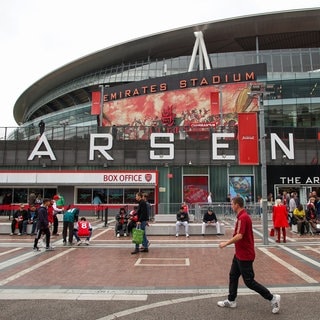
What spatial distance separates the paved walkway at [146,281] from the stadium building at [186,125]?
4.47m

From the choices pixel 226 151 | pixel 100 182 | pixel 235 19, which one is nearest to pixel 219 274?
pixel 100 182

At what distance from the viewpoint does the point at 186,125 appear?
3953cm

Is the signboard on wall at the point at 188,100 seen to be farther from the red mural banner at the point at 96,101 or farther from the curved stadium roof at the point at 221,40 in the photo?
the curved stadium roof at the point at 221,40

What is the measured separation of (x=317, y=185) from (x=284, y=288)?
950 inches

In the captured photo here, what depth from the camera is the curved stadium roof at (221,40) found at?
53.4 metres

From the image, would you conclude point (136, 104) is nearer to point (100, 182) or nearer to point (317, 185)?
point (100, 182)

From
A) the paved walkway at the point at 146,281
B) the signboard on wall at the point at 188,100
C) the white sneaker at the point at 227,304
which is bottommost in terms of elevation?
the paved walkway at the point at 146,281

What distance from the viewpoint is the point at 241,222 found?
5.82m

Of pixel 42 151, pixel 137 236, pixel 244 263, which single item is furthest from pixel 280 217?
pixel 42 151

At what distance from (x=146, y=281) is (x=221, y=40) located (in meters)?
55.6

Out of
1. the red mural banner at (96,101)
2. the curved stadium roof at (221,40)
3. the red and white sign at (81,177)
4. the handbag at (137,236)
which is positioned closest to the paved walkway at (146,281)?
the handbag at (137,236)

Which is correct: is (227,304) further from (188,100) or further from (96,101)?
(96,101)

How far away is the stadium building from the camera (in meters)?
28.2

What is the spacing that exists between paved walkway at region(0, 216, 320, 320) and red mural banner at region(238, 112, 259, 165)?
8.25m
